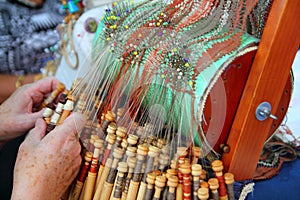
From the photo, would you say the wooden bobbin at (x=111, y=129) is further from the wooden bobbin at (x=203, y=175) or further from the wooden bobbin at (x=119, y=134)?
the wooden bobbin at (x=203, y=175)

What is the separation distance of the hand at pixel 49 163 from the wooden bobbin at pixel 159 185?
18 cm

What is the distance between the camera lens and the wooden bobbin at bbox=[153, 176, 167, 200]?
30.2 inches

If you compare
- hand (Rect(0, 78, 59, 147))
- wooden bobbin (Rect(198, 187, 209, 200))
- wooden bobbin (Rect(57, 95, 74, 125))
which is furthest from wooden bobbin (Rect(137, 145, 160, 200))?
hand (Rect(0, 78, 59, 147))

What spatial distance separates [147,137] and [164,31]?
0.23 m

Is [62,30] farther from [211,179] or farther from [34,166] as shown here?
[211,179]

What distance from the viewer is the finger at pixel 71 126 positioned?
2.77ft

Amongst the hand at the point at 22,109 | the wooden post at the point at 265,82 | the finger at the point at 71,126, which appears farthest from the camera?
the hand at the point at 22,109

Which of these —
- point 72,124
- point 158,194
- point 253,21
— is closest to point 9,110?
point 72,124

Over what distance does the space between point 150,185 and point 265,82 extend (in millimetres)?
290

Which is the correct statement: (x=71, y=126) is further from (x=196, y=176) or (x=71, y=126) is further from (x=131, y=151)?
(x=196, y=176)

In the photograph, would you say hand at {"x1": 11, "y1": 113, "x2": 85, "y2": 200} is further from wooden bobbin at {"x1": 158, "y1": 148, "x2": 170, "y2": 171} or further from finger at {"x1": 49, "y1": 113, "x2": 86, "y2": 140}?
wooden bobbin at {"x1": 158, "y1": 148, "x2": 170, "y2": 171}

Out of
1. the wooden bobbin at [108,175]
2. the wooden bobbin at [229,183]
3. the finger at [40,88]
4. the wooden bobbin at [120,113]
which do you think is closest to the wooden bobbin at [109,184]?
the wooden bobbin at [108,175]

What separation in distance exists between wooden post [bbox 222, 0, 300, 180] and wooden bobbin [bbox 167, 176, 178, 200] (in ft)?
0.37

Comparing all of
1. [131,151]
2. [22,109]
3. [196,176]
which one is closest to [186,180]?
[196,176]
